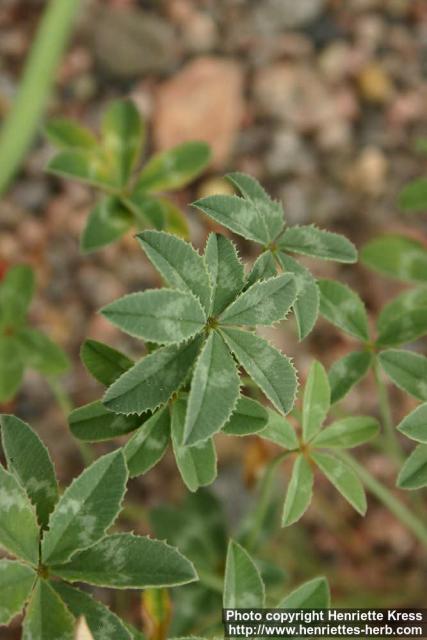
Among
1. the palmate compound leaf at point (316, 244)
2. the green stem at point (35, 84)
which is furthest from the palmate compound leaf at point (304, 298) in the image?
the green stem at point (35, 84)

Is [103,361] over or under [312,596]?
over

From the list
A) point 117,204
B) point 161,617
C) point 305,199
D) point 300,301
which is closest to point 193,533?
point 161,617

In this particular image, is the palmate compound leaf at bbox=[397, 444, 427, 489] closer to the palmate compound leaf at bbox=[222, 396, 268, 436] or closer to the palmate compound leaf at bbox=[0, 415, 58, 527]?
the palmate compound leaf at bbox=[222, 396, 268, 436]

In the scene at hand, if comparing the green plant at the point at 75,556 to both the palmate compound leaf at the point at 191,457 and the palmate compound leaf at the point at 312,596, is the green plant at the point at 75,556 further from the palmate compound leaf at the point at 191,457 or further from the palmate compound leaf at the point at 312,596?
the palmate compound leaf at the point at 312,596

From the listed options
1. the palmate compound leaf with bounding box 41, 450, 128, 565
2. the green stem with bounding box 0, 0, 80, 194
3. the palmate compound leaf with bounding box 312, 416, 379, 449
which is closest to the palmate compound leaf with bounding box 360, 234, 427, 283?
the palmate compound leaf with bounding box 312, 416, 379, 449

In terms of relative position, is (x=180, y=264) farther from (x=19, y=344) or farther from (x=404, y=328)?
(x=19, y=344)

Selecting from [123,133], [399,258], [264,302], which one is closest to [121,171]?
[123,133]
